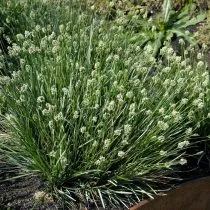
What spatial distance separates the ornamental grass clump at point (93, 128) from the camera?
10.2 ft

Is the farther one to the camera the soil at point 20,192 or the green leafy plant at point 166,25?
the green leafy plant at point 166,25

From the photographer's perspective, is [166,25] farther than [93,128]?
Yes

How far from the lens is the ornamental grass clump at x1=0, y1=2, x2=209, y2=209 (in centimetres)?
312

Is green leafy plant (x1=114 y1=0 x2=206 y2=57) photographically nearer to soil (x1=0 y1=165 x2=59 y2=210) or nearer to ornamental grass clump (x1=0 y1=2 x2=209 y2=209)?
ornamental grass clump (x1=0 y1=2 x2=209 y2=209)

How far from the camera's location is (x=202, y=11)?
596 centimetres

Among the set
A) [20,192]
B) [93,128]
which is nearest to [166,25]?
[93,128]

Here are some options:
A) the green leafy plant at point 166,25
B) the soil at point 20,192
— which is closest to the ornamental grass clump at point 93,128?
the soil at point 20,192

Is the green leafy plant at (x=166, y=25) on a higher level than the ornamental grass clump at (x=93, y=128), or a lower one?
lower

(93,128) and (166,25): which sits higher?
(93,128)

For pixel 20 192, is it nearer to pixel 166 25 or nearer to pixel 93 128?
pixel 93 128

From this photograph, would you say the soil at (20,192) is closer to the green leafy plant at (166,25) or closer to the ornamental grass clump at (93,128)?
the ornamental grass clump at (93,128)

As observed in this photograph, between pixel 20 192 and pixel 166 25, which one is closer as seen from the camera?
pixel 20 192

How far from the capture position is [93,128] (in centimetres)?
327

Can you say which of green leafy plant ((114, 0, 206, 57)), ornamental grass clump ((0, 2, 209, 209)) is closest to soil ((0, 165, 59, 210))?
ornamental grass clump ((0, 2, 209, 209))
